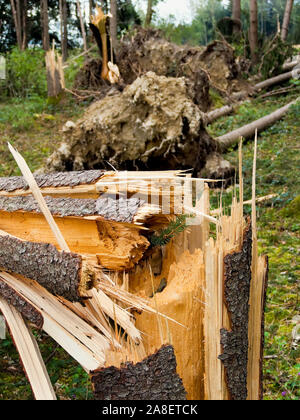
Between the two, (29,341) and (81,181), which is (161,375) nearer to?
(29,341)

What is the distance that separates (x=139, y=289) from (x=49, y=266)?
19.8 inches

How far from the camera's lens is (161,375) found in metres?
1.68

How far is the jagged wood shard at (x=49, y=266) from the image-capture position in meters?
1.75

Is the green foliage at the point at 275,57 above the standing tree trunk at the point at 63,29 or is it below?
below

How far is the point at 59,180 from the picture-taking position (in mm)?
2283

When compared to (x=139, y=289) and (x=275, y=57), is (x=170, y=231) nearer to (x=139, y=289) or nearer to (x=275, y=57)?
(x=139, y=289)

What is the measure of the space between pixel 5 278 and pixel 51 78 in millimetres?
8486

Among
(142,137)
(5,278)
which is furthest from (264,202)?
(5,278)

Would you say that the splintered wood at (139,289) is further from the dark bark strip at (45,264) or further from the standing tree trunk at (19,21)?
the standing tree trunk at (19,21)

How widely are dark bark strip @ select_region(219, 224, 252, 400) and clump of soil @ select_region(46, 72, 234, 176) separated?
332 cm

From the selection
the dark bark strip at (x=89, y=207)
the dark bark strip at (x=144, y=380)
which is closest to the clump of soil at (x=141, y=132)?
the dark bark strip at (x=89, y=207)

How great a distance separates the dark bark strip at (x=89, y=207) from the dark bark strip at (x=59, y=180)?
8 centimetres

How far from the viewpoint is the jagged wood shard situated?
1.75 m

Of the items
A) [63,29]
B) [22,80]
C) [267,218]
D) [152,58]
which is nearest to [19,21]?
Result: [63,29]
